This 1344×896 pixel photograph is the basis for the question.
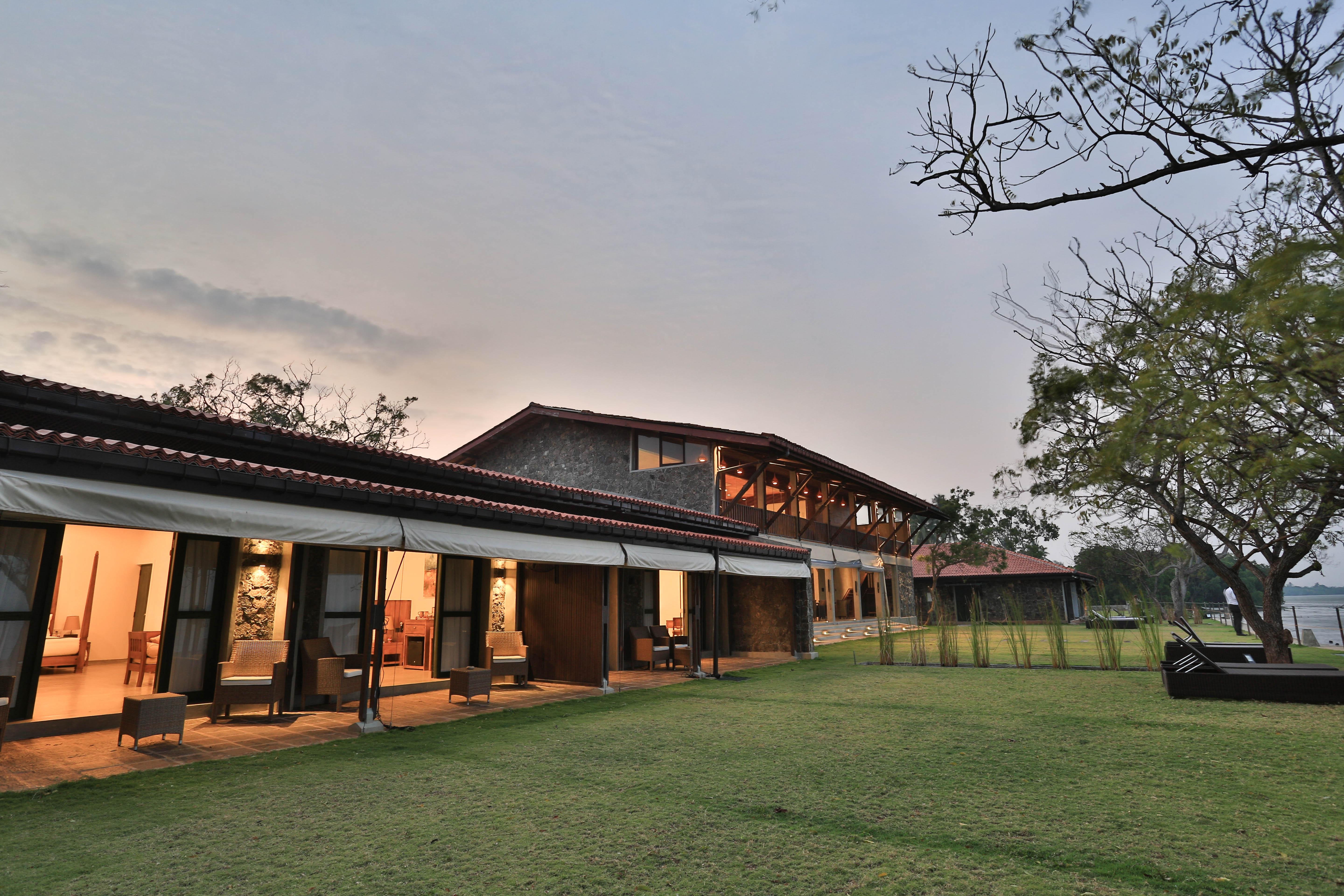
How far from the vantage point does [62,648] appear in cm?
1005

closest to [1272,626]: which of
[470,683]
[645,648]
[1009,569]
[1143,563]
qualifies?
[645,648]

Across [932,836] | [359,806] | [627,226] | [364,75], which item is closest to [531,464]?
[627,226]

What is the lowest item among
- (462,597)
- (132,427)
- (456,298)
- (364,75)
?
(462,597)

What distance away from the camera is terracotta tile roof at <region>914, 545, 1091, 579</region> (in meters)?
31.5

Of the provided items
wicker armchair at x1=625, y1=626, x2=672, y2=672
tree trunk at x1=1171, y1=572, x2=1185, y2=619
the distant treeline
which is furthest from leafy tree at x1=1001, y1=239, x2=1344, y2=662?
the distant treeline

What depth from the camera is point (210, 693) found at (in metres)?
7.79

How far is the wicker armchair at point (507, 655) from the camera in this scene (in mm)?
9664

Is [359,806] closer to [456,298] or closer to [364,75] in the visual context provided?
[364,75]

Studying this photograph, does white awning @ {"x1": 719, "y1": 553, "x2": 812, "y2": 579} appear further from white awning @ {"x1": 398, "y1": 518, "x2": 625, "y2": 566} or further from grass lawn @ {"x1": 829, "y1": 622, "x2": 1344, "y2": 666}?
white awning @ {"x1": 398, "y1": 518, "x2": 625, "y2": 566}

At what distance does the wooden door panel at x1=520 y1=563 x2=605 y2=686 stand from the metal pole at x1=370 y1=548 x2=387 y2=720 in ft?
11.5

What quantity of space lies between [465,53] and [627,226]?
14.4ft

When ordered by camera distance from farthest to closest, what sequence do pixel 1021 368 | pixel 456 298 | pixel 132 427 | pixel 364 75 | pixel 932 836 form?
pixel 456 298 → pixel 364 75 → pixel 1021 368 → pixel 132 427 → pixel 932 836

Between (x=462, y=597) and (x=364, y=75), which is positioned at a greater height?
(x=364, y=75)

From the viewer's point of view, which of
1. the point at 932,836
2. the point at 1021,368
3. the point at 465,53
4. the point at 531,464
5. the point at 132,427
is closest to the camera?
the point at 932,836
